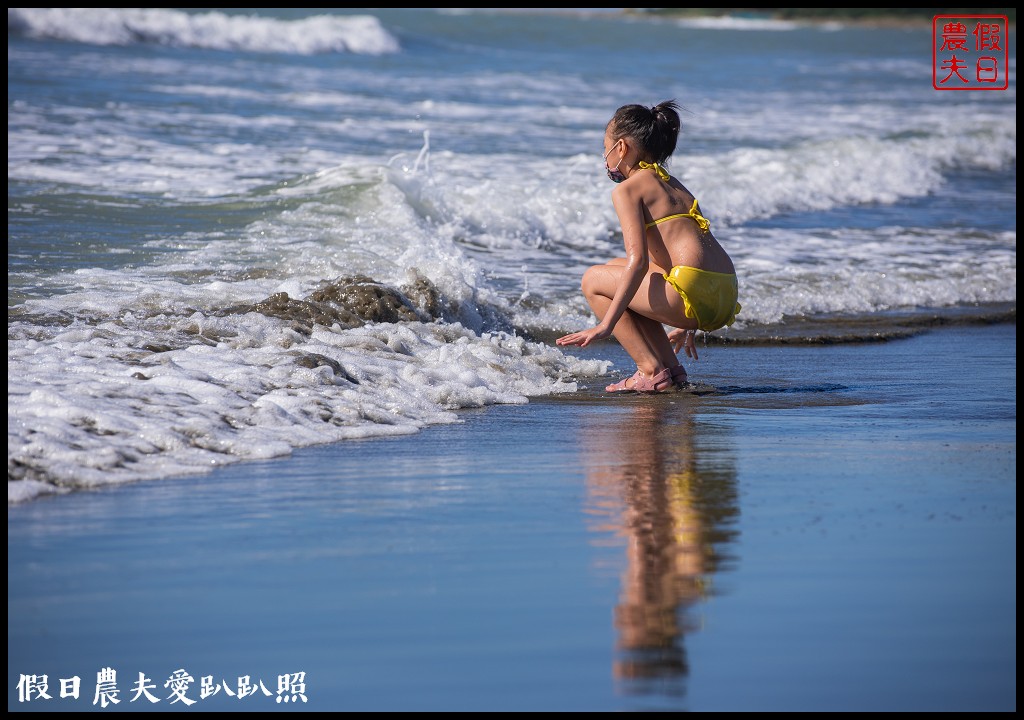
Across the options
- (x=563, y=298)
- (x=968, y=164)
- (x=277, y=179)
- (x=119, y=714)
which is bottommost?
(x=119, y=714)

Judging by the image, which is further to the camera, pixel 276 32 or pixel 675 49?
pixel 675 49

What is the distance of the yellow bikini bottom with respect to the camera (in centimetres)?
563

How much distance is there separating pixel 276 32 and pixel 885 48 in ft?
73.2

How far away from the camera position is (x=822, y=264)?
10086 mm

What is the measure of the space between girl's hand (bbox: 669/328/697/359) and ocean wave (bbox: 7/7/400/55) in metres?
21.7

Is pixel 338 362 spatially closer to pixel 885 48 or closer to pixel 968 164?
pixel 968 164

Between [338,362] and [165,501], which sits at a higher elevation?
[338,362]

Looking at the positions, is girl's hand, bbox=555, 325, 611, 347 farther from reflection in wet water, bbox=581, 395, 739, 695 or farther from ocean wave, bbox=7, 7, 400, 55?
ocean wave, bbox=7, 7, 400, 55

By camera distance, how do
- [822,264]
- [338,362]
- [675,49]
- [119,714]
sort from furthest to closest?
[675,49], [822,264], [338,362], [119,714]

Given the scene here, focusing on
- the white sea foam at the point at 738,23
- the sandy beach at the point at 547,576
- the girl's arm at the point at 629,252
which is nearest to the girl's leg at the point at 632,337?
the girl's arm at the point at 629,252

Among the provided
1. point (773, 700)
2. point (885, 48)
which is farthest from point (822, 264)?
point (885, 48)

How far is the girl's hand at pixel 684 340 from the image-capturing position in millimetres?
5840

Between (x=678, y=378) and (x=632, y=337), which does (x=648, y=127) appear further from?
(x=678, y=378)

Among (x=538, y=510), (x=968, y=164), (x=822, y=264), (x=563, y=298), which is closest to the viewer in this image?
(x=538, y=510)
